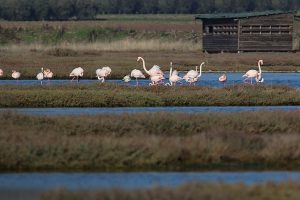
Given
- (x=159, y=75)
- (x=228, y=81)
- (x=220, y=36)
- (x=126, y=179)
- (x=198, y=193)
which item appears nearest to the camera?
(x=198, y=193)

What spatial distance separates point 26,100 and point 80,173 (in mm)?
11918

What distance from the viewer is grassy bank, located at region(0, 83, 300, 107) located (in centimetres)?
2844

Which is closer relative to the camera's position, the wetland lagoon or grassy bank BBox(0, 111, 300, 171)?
the wetland lagoon

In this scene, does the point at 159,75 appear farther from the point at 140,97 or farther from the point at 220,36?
the point at 220,36

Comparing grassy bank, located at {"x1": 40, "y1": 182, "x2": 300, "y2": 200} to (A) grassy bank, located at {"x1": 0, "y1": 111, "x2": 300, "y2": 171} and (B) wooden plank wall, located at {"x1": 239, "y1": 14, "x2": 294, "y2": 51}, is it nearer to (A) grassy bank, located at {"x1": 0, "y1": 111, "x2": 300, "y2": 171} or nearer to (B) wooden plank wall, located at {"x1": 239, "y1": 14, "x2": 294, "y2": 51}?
(A) grassy bank, located at {"x1": 0, "y1": 111, "x2": 300, "y2": 171}

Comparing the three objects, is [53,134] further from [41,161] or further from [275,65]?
[275,65]

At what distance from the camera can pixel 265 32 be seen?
197 feet

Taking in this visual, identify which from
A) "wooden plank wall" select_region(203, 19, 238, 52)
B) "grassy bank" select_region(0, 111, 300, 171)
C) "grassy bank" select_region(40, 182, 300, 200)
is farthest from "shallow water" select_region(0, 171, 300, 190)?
"wooden plank wall" select_region(203, 19, 238, 52)

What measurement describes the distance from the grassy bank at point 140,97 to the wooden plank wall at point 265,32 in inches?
1154

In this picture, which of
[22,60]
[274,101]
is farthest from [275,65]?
[274,101]

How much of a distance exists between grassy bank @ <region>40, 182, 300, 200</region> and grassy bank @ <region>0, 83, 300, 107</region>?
48.0 ft

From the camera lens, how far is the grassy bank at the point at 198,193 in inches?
520

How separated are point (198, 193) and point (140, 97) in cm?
1551

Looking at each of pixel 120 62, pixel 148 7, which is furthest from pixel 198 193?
pixel 148 7
